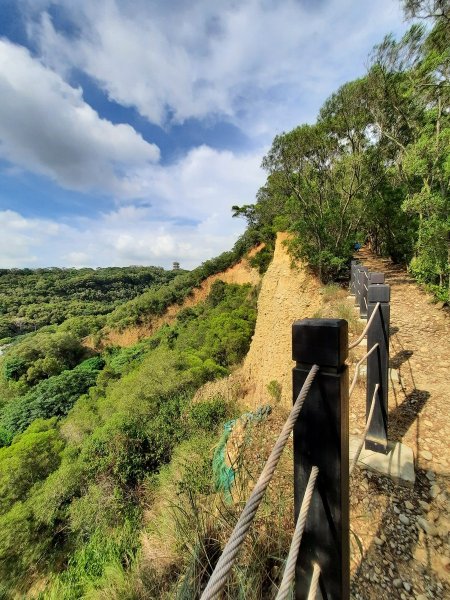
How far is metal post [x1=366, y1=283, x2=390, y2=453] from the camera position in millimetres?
2318

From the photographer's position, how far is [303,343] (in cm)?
96

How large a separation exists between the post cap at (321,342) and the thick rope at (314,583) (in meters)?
0.78

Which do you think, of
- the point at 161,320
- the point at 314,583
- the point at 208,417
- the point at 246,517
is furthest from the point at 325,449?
the point at 161,320

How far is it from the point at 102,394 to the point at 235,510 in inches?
809

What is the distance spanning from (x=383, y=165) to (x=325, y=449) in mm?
10742

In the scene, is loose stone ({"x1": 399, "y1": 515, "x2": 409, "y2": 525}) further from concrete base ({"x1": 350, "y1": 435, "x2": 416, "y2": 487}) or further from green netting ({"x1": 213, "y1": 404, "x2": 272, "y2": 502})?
green netting ({"x1": 213, "y1": 404, "x2": 272, "y2": 502})

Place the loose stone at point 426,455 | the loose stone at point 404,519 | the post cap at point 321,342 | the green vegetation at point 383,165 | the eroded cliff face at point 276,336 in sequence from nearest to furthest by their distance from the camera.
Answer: the post cap at point 321,342 → the loose stone at point 404,519 → the loose stone at point 426,455 → the green vegetation at point 383,165 → the eroded cliff face at point 276,336

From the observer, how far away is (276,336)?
937cm

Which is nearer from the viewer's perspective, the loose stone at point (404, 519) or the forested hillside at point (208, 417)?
the loose stone at point (404, 519)

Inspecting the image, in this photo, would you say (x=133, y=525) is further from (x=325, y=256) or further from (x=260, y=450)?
(x=325, y=256)

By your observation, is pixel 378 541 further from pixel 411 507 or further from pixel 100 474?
pixel 100 474

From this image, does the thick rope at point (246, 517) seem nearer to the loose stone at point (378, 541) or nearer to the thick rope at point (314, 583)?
the thick rope at point (314, 583)

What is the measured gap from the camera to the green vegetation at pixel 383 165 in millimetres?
5922

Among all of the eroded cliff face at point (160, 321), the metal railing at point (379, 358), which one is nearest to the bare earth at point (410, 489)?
the metal railing at point (379, 358)
